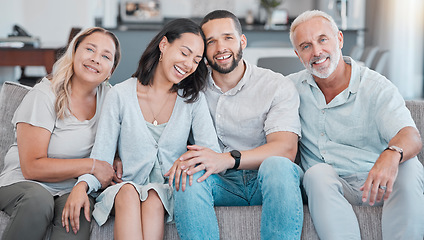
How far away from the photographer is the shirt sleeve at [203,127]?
1.99m

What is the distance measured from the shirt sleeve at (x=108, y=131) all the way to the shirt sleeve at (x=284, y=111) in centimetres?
60

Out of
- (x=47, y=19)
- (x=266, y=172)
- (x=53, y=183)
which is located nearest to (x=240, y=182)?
(x=266, y=172)

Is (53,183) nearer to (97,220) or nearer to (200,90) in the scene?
(97,220)

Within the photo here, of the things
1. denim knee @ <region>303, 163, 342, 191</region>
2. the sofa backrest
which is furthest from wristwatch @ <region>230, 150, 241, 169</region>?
the sofa backrest

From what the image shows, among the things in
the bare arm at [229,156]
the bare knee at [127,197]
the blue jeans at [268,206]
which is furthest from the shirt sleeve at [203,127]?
the bare knee at [127,197]

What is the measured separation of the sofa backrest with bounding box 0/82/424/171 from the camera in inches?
84.8

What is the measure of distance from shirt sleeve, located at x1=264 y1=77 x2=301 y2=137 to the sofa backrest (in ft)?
1.68

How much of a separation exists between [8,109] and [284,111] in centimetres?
117

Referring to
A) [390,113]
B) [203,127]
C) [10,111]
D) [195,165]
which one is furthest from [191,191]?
[10,111]

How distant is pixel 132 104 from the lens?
1991mm

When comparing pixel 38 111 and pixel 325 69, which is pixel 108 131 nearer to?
pixel 38 111

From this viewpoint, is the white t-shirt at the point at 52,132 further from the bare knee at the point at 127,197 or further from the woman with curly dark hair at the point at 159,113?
the bare knee at the point at 127,197

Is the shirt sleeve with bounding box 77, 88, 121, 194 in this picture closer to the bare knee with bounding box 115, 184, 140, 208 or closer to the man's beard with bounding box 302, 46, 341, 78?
the bare knee with bounding box 115, 184, 140, 208

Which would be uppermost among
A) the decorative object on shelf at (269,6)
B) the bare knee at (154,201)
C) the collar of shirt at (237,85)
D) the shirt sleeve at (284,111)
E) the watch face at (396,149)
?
the decorative object on shelf at (269,6)
